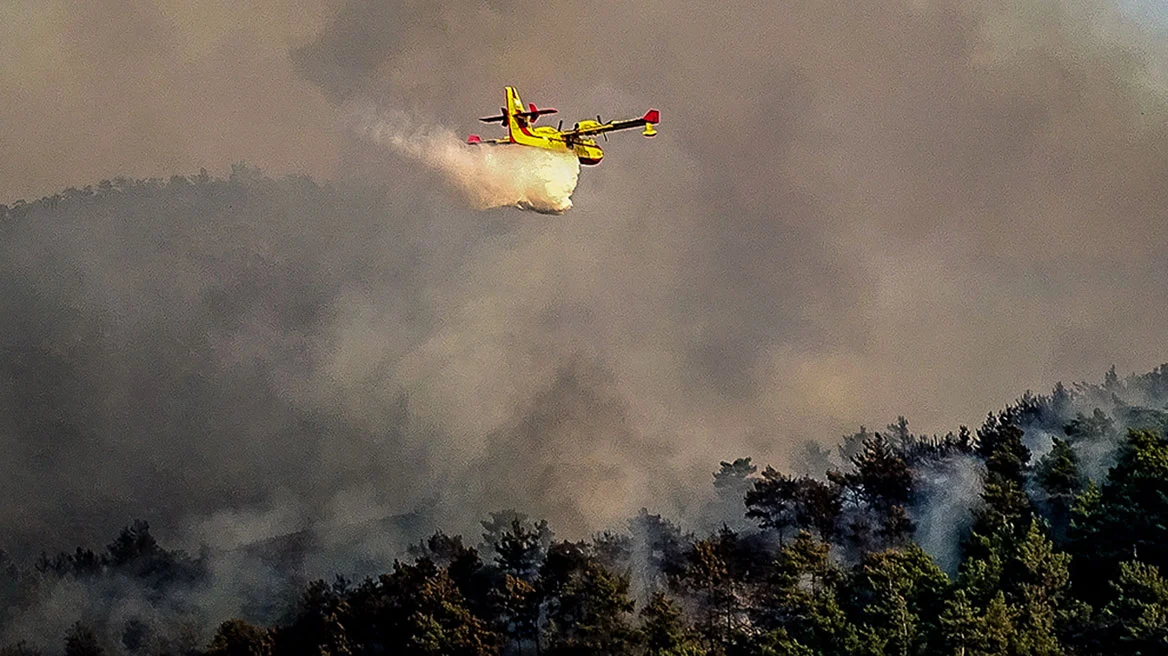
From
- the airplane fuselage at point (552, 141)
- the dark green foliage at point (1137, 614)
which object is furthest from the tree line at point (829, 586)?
the airplane fuselage at point (552, 141)

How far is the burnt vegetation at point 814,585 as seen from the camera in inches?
3125

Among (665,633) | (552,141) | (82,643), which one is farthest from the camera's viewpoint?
(82,643)

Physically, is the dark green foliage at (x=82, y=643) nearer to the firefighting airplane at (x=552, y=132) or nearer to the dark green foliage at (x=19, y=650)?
the dark green foliage at (x=19, y=650)

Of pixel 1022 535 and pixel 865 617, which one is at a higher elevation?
pixel 1022 535

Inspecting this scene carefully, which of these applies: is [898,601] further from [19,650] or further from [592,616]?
[19,650]

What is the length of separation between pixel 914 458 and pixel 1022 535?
5163 centimetres

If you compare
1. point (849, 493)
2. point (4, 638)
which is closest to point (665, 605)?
point (849, 493)

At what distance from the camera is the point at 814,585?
294ft

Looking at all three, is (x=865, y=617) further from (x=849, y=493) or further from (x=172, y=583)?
(x=172, y=583)

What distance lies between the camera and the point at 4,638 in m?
146

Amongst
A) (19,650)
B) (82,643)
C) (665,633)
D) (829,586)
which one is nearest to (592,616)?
(665,633)

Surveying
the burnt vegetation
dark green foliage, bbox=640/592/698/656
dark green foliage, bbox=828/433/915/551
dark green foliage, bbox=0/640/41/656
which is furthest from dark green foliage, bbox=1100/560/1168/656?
dark green foliage, bbox=0/640/41/656

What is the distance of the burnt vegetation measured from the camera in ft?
260

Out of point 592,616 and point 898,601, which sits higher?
point 592,616
